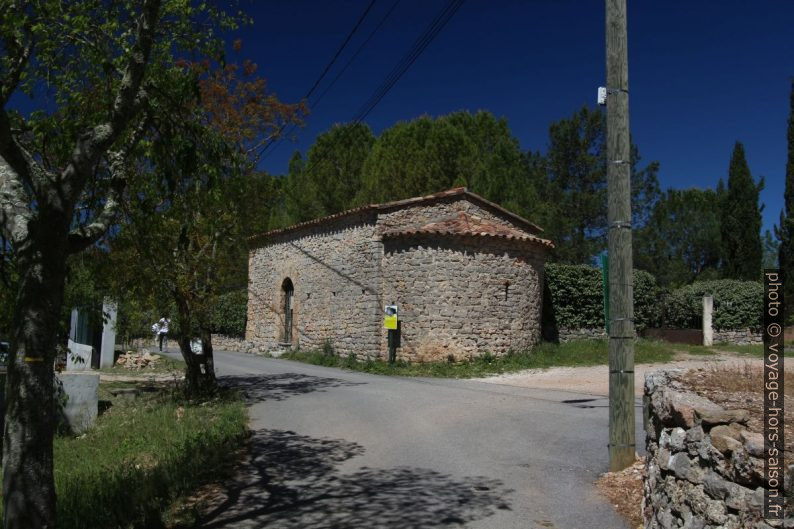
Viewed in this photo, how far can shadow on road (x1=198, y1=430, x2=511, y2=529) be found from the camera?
16.4 feet

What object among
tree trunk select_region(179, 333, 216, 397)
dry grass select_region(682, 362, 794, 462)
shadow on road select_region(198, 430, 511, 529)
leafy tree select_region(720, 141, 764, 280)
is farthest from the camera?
leafy tree select_region(720, 141, 764, 280)

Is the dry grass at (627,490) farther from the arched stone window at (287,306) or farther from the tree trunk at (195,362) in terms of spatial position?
the arched stone window at (287,306)

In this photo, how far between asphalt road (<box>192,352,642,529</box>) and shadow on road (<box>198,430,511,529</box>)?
0.01m

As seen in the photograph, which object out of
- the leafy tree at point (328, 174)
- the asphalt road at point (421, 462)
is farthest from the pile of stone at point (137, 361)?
the leafy tree at point (328, 174)

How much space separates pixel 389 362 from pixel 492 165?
41.4 feet

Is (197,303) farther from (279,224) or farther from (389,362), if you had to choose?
(279,224)

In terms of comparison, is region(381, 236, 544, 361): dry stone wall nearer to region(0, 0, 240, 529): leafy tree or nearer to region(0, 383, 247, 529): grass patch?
region(0, 383, 247, 529): grass patch

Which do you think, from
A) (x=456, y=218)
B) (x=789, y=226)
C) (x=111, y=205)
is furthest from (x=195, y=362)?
(x=789, y=226)

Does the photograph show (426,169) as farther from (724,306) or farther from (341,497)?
(341,497)

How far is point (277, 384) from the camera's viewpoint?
1377cm

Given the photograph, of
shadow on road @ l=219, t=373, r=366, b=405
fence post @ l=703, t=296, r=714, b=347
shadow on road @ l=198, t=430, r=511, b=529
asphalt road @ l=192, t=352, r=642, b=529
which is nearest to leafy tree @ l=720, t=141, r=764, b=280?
fence post @ l=703, t=296, r=714, b=347

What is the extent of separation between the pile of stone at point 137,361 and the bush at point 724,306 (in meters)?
19.3

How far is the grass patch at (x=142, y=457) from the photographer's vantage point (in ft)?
16.9

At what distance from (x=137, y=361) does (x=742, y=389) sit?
56.2 feet
